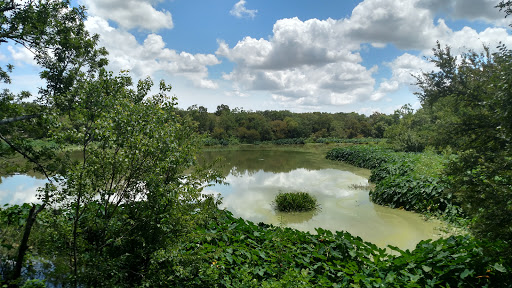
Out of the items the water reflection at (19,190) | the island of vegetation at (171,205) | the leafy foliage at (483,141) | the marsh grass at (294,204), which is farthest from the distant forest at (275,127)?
the leafy foliage at (483,141)

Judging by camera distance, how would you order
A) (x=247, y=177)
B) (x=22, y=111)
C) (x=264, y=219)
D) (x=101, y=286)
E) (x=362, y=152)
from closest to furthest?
(x=101, y=286)
(x=22, y=111)
(x=264, y=219)
(x=247, y=177)
(x=362, y=152)

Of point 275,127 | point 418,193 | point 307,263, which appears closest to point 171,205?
point 307,263

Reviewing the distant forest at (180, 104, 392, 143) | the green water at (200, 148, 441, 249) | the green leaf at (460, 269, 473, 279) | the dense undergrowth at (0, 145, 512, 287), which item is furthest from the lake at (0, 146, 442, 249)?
the distant forest at (180, 104, 392, 143)

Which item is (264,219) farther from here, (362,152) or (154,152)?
(362,152)

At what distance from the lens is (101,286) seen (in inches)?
120

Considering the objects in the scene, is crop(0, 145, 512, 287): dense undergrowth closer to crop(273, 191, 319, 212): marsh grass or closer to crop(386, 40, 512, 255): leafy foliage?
crop(386, 40, 512, 255): leafy foliage

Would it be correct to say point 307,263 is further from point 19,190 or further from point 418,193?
point 19,190

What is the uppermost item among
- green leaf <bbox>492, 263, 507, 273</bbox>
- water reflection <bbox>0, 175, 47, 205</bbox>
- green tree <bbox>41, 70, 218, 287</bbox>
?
green tree <bbox>41, 70, 218, 287</bbox>

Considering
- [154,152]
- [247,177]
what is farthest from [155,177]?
[247,177]

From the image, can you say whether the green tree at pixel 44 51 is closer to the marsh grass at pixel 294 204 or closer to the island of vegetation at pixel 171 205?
the island of vegetation at pixel 171 205

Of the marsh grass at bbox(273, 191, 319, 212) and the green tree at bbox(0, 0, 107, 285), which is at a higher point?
the green tree at bbox(0, 0, 107, 285)

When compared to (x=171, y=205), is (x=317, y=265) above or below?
below

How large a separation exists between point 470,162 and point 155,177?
3552 mm

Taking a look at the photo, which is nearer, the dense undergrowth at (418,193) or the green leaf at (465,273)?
the green leaf at (465,273)
